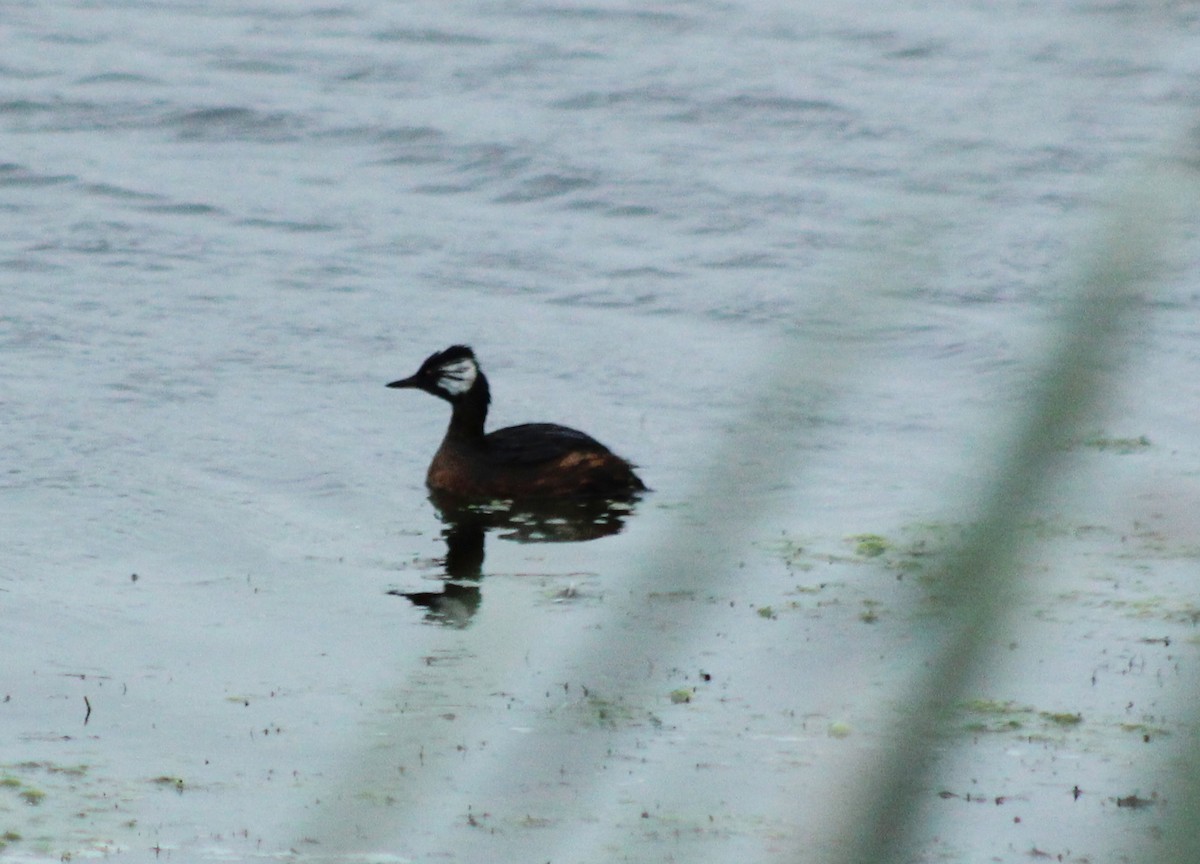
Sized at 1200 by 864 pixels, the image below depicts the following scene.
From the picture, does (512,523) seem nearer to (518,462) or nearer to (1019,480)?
(518,462)

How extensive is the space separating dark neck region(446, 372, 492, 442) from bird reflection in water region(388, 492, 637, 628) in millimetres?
416

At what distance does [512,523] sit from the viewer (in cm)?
1038

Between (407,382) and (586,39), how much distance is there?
13174 mm

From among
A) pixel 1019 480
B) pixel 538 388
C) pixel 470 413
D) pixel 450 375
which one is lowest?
pixel 538 388

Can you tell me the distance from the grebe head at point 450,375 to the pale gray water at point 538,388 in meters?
0.54

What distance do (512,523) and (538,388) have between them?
2.82 m

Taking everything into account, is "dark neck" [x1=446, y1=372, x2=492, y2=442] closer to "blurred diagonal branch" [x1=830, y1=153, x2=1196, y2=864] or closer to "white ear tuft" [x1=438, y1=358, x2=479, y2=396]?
"white ear tuft" [x1=438, y1=358, x2=479, y2=396]

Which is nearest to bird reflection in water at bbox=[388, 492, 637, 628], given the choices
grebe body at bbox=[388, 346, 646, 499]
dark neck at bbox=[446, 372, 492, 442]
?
grebe body at bbox=[388, 346, 646, 499]

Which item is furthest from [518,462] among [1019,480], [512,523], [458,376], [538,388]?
[1019,480]

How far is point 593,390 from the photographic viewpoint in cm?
1295

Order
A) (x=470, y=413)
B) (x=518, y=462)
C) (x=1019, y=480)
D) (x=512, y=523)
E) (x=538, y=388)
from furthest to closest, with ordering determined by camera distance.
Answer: (x=538, y=388) → (x=470, y=413) → (x=518, y=462) → (x=512, y=523) → (x=1019, y=480)

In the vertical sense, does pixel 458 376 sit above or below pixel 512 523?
above

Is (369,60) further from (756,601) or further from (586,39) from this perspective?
(756,601)

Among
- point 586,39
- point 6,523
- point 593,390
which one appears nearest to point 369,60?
point 586,39
